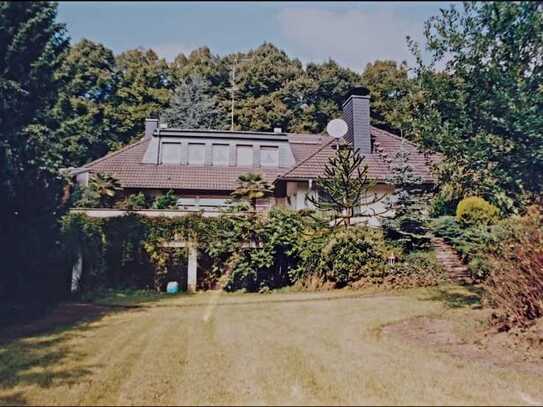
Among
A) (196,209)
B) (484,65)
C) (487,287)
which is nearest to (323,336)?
(487,287)

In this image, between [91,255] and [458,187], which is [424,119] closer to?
[458,187]

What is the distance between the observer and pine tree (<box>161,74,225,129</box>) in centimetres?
338

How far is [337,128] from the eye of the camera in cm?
375

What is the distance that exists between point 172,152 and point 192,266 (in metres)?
1.99

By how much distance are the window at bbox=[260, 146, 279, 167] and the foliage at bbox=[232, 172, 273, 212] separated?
24cm

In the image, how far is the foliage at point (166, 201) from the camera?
5591 mm

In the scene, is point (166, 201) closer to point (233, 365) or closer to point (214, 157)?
point (214, 157)

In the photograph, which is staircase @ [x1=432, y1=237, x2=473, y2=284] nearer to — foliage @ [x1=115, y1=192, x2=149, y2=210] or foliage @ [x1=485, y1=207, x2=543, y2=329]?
foliage @ [x1=485, y1=207, x2=543, y2=329]

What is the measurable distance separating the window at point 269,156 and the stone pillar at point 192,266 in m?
1.60

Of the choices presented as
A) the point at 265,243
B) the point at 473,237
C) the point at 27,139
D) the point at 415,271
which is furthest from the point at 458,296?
the point at 27,139

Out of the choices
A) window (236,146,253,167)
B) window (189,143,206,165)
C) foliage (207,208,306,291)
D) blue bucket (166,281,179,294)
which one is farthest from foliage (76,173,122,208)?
foliage (207,208,306,291)

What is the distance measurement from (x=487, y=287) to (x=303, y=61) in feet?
7.86

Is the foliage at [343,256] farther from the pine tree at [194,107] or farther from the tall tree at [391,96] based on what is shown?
the pine tree at [194,107]

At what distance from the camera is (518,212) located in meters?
3.38
